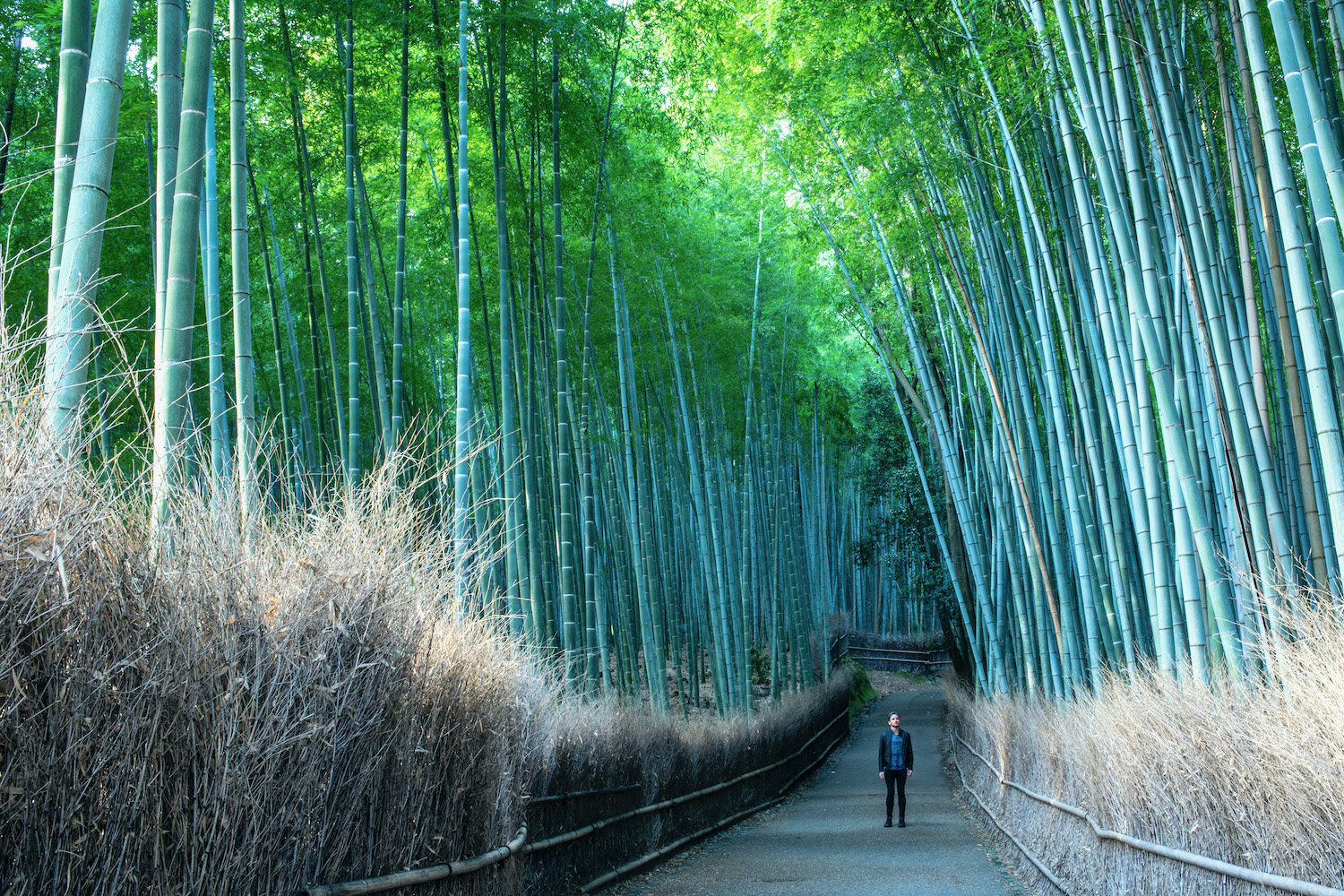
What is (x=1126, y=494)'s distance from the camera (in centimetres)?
598

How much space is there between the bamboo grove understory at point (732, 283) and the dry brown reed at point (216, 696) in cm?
20

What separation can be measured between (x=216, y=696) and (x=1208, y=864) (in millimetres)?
2876

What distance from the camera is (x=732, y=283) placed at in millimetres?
10516

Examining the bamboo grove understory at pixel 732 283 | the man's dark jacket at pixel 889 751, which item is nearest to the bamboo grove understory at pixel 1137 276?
the bamboo grove understory at pixel 732 283

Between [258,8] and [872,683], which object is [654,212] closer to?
[258,8]

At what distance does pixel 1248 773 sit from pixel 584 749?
300cm

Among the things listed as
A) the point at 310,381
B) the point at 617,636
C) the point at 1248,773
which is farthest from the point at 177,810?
the point at 310,381

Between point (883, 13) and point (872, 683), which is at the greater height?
point (883, 13)

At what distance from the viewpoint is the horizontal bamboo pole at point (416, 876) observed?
7.34 feet

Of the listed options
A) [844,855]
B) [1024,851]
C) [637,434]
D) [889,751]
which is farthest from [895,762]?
[637,434]

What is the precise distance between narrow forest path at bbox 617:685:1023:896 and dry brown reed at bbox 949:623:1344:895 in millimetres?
569

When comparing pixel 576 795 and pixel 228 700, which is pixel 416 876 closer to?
pixel 228 700

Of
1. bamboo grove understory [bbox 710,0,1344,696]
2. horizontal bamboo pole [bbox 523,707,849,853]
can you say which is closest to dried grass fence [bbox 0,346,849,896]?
horizontal bamboo pole [bbox 523,707,849,853]

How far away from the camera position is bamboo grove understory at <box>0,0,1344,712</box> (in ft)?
10.7
